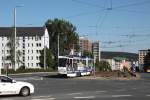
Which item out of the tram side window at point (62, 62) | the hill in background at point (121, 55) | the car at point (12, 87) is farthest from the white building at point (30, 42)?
the car at point (12, 87)

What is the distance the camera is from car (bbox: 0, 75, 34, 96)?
24.4 metres

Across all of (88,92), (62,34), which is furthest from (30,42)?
(88,92)

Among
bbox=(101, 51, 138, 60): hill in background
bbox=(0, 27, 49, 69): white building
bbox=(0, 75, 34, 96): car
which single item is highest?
bbox=(0, 27, 49, 69): white building

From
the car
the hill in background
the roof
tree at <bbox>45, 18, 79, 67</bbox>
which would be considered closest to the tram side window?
the car

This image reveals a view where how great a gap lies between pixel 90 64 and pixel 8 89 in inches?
1405

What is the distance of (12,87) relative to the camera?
80.8 ft

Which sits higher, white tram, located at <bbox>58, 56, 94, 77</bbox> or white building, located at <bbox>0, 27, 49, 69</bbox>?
white building, located at <bbox>0, 27, 49, 69</bbox>

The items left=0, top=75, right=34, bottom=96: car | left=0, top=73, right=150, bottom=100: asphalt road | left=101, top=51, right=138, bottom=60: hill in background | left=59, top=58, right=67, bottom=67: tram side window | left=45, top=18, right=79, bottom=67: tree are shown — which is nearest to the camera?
left=0, top=73, right=150, bottom=100: asphalt road

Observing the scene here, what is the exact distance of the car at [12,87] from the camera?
80.0 feet

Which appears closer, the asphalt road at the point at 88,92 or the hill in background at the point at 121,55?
the asphalt road at the point at 88,92

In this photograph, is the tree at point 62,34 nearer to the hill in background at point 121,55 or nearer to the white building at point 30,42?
the hill in background at point 121,55

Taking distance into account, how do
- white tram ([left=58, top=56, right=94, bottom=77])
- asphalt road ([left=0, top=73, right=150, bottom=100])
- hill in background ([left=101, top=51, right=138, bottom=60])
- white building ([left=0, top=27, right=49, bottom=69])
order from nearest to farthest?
asphalt road ([left=0, top=73, right=150, bottom=100]) < white tram ([left=58, top=56, right=94, bottom=77]) < hill in background ([left=101, top=51, right=138, bottom=60]) < white building ([left=0, top=27, right=49, bottom=69])

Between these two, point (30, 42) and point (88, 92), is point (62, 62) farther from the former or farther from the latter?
point (30, 42)

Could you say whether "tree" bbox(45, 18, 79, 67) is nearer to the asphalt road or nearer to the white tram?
the white tram
